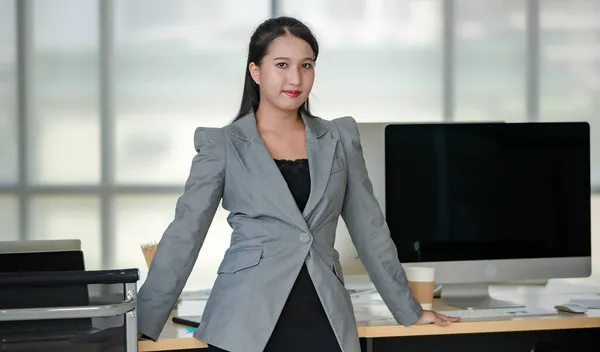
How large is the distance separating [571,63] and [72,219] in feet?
8.94

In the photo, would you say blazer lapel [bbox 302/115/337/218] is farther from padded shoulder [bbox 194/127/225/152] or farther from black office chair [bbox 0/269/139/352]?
black office chair [bbox 0/269/139/352]

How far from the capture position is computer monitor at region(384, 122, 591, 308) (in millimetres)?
2975

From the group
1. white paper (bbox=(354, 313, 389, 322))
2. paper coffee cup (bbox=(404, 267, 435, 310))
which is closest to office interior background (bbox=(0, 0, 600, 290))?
paper coffee cup (bbox=(404, 267, 435, 310))

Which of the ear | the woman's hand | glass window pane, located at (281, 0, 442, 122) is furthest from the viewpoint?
glass window pane, located at (281, 0, 442, 122)

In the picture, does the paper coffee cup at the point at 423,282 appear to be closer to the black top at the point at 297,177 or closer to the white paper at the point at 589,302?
the white paper at the point at 589,302

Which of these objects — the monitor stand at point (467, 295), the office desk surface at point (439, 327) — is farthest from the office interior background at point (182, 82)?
the monitor stand at point (467, 295)

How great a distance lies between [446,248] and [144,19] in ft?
8.29

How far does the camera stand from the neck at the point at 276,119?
236cm

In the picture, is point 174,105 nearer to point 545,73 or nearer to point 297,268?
point 545,73

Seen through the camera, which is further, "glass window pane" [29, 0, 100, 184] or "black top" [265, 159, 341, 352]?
"glass window pane" [29, 0, 100, 184]

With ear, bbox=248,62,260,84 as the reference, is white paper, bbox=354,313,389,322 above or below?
below

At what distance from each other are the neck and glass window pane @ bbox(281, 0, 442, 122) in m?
2.63

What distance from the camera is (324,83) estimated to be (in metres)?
4.99

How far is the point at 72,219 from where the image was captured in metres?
4.93
